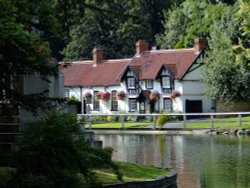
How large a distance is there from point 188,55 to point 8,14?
166ft

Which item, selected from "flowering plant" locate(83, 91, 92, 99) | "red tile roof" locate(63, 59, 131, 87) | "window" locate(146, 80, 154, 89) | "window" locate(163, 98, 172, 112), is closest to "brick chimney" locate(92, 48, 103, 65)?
"red tile roof" locate(63, 59, 131, 87)

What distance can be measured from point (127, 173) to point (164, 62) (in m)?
46.5

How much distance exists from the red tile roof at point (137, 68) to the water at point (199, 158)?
2384 centimetres

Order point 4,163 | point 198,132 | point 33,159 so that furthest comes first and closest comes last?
point 198,132 → point 4,163 → point 33,159

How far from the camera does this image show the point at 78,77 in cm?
6875

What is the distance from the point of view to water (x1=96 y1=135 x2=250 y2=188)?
19.1 meters

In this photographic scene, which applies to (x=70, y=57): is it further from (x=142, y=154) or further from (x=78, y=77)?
(x=142, y=154)

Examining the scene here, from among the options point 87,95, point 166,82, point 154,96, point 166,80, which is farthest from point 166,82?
point 87,95

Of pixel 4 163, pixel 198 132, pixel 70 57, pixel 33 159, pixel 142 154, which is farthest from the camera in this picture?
pixel 70 57

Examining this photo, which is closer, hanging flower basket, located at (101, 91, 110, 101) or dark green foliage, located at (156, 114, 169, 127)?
dark green foliage, located at (156, 114, 169, 127)

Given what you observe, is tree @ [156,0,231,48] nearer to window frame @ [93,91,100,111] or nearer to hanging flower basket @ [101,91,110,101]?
window frame @ [93,91,100,111]

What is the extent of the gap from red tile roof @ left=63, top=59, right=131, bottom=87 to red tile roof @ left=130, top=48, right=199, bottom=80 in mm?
2078

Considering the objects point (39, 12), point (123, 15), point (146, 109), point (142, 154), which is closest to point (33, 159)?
point (39, 12)

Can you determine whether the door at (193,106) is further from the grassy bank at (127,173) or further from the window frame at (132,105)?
the grassy bank at (127,173)
